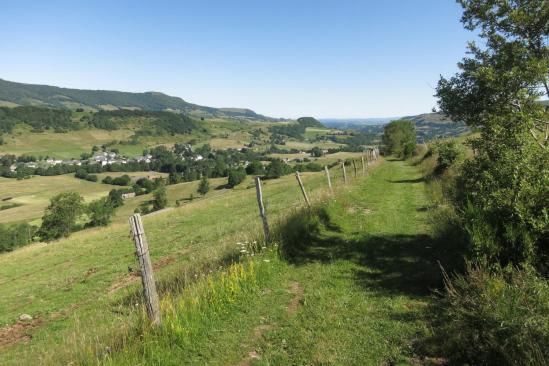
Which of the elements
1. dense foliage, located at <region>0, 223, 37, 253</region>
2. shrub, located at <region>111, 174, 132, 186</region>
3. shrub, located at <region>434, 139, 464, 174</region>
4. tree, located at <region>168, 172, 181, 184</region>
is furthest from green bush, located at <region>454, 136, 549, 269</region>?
shrub, located at <region>111, 174, 132, 186</region>

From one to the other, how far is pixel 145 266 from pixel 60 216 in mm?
83273

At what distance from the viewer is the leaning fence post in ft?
24.3

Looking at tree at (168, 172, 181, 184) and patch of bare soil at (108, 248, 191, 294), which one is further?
tree at (168, 172, 181, 184)

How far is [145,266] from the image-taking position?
7.61 meters

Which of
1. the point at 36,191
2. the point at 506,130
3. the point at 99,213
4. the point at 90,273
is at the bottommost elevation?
the point at 36,191

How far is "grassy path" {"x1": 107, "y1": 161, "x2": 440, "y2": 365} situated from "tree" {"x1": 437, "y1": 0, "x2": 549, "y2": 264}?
226cm

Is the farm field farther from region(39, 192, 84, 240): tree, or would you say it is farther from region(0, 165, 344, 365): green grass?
region(0, 165, 344, 365): green grass

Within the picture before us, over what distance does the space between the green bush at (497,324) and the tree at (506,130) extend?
44.8 inches

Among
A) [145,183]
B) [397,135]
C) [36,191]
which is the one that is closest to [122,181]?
[145,183]

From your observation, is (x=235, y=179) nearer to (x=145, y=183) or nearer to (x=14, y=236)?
(x=14, y=236)

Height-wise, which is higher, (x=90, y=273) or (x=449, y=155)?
(x=449, y=155)

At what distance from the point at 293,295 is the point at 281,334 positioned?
2031mm

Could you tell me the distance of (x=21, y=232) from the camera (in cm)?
9038

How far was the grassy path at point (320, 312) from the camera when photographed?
22.8 feet
